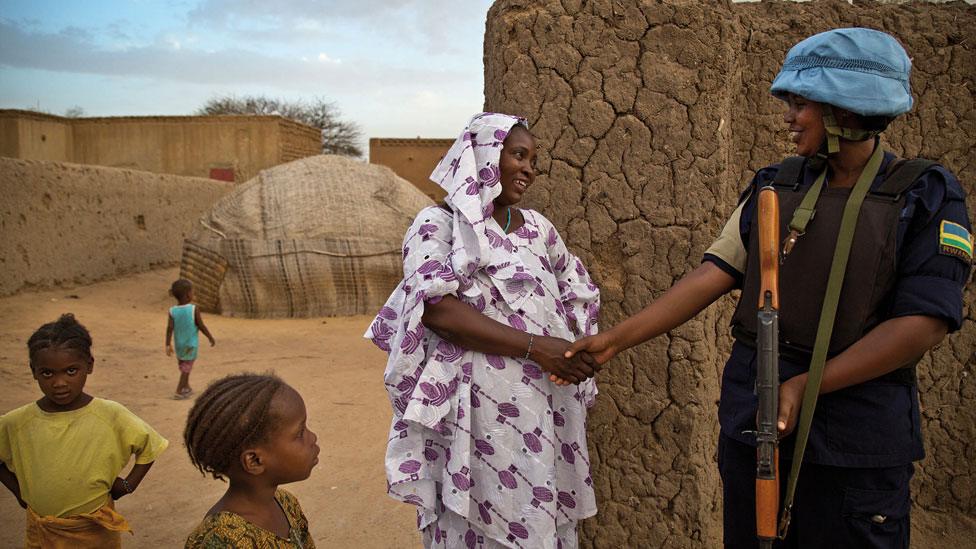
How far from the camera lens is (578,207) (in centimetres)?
267

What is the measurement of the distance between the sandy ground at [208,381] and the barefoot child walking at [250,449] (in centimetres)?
185

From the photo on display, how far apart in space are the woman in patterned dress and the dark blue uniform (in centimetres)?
59

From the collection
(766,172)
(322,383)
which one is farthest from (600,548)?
(322,383)

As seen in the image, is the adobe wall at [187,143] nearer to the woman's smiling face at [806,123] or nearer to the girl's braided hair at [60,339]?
the girl's braided hair at [60,339]

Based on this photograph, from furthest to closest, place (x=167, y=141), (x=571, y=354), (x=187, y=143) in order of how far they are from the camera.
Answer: (x=167, y=141) → (x=187, y=143) → (x=571, y=354)

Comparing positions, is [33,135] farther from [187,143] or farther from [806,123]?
[806,123]

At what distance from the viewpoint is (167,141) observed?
1739cm

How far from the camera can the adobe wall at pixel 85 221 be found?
8.09 m

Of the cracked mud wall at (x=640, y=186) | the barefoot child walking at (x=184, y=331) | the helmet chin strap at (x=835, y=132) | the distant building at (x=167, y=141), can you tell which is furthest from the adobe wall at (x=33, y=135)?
the helmet chin strap at (x=835, y=132)

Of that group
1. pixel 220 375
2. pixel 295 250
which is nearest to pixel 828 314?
pixel 220 375

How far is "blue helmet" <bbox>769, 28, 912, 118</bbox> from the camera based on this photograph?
1460mm

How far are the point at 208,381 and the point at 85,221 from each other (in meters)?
Result: 4.67

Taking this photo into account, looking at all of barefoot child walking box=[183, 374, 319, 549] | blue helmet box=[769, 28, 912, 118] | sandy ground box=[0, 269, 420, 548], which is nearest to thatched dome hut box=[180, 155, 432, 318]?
sandy ground box=[0, 269, 420, 548]

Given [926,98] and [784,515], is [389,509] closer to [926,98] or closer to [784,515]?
[784,515]
